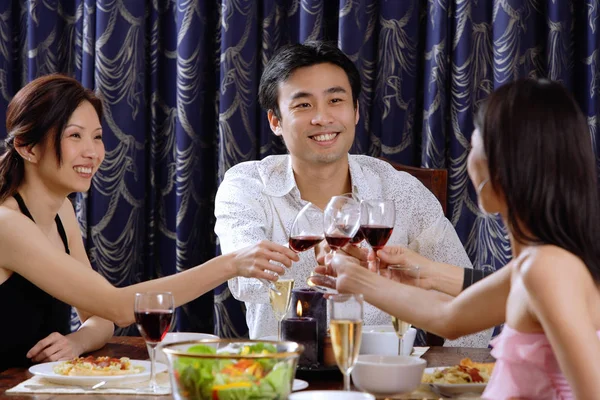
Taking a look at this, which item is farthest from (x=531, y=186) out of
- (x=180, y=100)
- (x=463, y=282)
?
(x=180, y=100)

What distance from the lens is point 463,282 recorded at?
219cm

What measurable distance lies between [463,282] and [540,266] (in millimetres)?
1025

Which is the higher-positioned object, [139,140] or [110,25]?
[110,25]

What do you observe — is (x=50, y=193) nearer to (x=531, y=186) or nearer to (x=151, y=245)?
(x=151, y=245)

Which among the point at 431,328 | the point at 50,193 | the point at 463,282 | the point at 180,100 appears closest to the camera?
the point at 431,328

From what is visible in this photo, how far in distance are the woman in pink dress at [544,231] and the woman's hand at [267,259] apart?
74cm

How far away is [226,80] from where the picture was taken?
3139 millimetres

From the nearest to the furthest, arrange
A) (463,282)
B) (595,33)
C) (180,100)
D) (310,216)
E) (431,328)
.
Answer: (431,328), (310,216), (463,282), (595,33), (180,100)

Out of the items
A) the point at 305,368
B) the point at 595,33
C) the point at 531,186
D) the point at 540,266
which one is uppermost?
the point at 595,33

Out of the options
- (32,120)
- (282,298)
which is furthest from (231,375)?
(32,120)

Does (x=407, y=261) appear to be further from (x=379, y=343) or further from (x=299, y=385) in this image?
(x=299, y=385)

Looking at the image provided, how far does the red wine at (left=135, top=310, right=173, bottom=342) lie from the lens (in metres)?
1.51

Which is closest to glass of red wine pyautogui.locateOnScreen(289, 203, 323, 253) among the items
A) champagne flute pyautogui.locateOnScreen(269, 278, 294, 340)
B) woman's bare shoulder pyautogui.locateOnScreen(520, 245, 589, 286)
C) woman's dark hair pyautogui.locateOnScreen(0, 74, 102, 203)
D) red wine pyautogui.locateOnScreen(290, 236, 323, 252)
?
red wine pyautogui.locateOnScreen(290, 236, 323, 252)

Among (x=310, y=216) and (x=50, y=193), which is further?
(x=50, y=193)
